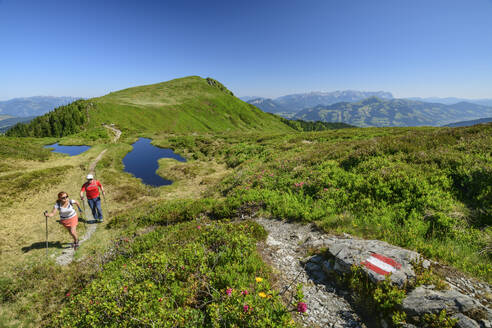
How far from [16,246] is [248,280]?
15237 millimetres

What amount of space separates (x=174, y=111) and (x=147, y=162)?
333ft

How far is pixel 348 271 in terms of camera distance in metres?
5.77

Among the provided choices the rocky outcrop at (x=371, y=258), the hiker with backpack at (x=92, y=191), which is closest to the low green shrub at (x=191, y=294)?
the rocky outcrop at (x=371, y=258)

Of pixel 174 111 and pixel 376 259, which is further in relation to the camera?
pixel 174 111

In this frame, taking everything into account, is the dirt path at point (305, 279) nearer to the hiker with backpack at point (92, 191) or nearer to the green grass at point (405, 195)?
the green grass at point (405, 195)

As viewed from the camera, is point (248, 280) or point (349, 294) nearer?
point (349, 294)

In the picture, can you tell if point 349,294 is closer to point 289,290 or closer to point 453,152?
point 289,290

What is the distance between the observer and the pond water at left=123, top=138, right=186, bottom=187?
95.3ft

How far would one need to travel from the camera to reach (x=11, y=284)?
29.4 ft

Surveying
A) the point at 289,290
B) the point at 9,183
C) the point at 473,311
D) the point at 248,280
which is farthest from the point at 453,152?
the point at 9,183

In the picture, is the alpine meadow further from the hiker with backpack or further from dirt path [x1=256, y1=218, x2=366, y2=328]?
the hiker with backpack

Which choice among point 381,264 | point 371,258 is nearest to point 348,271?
point 371,258

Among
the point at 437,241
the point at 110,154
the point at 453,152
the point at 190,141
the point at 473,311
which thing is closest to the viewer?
the point at 473,311

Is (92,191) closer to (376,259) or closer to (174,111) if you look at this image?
(376,259)
